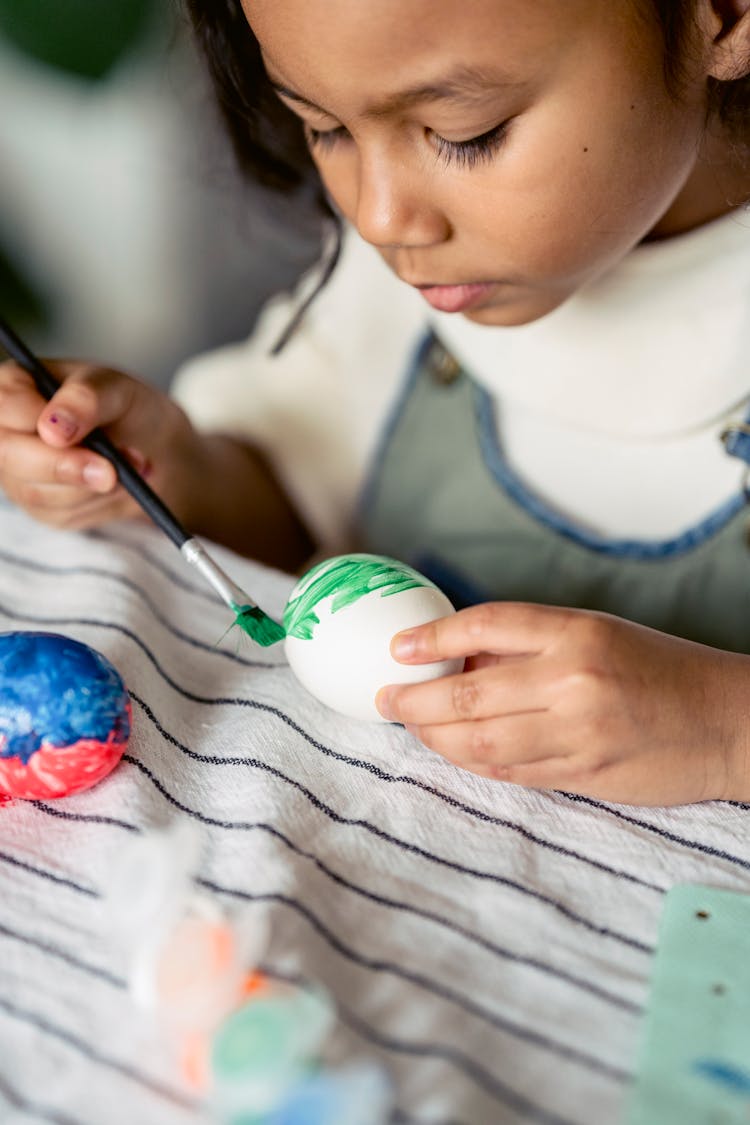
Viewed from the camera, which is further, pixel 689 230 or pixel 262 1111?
pixel 689 230

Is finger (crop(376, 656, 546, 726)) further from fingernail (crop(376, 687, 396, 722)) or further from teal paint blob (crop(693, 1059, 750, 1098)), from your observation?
teal paint blob (crop(693, 1059, 750, 1098))

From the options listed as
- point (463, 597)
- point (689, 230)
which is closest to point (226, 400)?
point (463, 597)

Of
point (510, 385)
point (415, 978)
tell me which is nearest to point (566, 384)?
point (510, 385)

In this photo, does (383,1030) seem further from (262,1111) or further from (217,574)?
(217,574)

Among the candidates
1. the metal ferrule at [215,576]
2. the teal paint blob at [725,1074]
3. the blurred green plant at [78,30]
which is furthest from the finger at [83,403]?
the blurred green plant at [78,30]

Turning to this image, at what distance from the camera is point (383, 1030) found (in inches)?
16.8

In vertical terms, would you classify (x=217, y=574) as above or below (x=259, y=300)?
above

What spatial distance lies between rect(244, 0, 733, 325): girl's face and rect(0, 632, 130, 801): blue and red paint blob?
277 millimetres

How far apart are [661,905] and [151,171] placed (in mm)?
1276

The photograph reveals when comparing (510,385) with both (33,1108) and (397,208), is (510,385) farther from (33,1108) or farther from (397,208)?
(33,1108)

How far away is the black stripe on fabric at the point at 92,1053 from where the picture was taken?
402 mm

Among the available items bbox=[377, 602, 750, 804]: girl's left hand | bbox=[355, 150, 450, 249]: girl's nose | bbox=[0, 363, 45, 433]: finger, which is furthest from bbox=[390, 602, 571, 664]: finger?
bbox=[0, 363, 45, 433]: finger

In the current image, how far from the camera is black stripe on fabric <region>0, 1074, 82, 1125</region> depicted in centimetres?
40

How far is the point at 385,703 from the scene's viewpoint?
554mm
